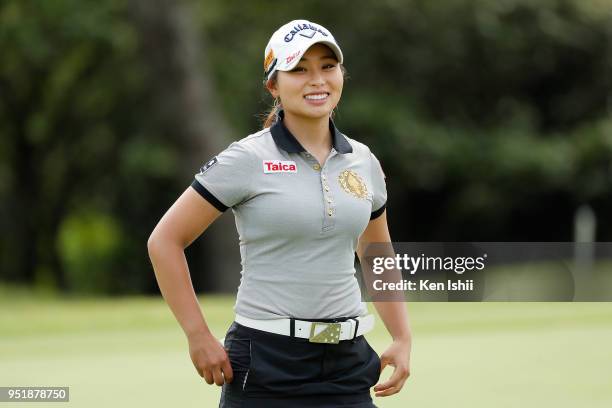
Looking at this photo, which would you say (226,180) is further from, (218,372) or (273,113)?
(218,372)

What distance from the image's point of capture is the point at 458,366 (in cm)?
606

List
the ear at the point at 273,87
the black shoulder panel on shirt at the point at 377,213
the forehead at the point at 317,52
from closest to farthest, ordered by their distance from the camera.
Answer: the forehead at the point at 317,52 < the ear at the point at 273,87 < the black shoulder panel on shirt at the point at 377,213

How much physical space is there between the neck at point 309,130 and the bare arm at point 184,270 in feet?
1.07

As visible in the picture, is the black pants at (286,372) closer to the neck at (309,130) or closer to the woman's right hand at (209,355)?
the woman's right hand at (209,355)

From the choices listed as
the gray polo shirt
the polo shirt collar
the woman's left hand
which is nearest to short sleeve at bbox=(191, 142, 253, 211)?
the gray polo shirt

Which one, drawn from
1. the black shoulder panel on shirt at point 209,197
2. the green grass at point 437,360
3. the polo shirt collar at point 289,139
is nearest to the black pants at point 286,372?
the black shoulder panel on shirt at point 209,197

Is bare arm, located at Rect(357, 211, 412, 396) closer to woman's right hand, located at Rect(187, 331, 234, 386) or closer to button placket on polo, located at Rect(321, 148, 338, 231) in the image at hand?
button placket on polo, located at Rect(321, 148, 338, 231)

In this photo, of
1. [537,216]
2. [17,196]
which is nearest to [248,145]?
[537,216]

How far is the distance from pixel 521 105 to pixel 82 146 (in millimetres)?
9263

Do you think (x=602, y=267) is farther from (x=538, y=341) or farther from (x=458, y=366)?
(x=458, y=366)

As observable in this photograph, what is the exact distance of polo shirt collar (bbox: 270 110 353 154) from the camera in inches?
118

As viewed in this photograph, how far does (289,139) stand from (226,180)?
224 millimetres

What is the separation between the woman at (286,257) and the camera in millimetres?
2924

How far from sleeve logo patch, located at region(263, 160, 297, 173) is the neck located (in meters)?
0.11
